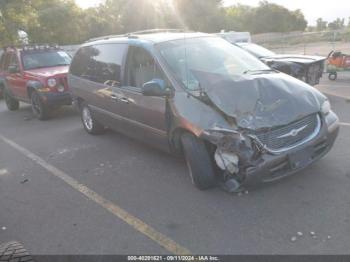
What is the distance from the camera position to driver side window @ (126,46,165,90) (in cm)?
490

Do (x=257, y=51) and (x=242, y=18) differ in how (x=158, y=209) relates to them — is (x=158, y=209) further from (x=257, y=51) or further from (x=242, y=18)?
(x=242, y=18)

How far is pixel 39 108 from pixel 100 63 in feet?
12.1

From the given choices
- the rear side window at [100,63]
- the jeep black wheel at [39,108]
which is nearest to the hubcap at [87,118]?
the rear side window at [100,63]

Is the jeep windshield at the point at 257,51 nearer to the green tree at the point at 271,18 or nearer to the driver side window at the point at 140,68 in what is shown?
the driver side window at the point at 140,68

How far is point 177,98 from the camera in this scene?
174 inches

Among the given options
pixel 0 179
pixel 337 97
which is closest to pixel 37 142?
pixel 0 179

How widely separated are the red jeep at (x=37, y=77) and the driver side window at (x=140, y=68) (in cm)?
411

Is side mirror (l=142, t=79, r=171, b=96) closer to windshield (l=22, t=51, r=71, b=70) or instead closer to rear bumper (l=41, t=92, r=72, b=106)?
rear bumper (l=41, t=92, r=72, b=106)

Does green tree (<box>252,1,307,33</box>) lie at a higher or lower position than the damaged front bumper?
lower

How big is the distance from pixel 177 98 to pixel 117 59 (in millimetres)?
1653

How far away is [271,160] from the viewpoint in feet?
12.2

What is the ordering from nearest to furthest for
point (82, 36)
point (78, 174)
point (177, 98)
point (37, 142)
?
point (177, 98), point (78, 174), point (37, 142), point (82, 36)

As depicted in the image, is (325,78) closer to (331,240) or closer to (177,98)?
(177,98)

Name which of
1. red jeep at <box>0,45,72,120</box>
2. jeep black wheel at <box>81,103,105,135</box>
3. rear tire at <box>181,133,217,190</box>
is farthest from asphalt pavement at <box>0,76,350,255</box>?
red jeep at <box>0,45,72,120</box>
